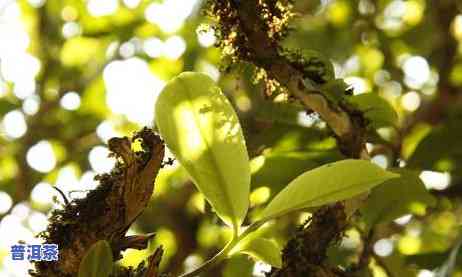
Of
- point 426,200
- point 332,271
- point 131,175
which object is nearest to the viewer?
point 131,175

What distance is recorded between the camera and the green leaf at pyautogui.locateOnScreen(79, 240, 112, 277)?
0.50 metres

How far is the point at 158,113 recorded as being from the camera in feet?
1.75

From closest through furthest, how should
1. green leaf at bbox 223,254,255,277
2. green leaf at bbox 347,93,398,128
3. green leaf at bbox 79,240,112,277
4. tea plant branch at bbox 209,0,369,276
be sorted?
green leaf at bbox 79,240,112,277, tea plant branch at bbox 209,0,369,276, green leaf at bbox 347,93,398,128, green leaf at bbox 223,254,255,277

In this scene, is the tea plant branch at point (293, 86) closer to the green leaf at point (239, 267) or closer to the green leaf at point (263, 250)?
the green leaf at point (263, 250)

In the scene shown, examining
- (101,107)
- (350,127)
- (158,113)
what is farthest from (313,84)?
(101,107)

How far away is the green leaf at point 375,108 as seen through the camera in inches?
28.4

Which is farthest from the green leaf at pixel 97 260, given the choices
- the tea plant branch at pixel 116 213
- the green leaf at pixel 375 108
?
the green leaf at pixel 375 108

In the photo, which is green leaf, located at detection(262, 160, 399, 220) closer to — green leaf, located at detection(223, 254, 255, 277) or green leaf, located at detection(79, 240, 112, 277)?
green leaf, located at detection(79, 240, 112, 277)

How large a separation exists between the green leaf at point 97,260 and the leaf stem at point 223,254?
0.20 feet

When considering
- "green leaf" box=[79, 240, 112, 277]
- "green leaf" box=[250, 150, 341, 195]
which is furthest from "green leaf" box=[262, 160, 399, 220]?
"green leaf" box=[250, 150, 341, 195]

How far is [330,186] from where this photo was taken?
52 centimetres

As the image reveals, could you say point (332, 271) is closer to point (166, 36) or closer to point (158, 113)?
point (158, 113)

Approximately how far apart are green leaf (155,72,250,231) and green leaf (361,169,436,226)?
0.81 feet

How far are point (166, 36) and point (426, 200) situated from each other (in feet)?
3.32
